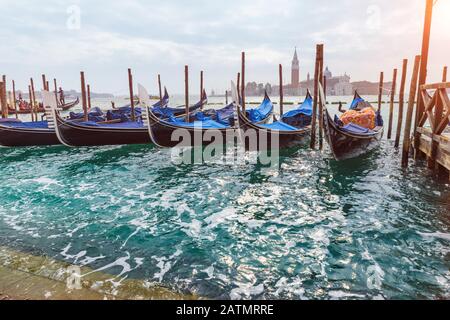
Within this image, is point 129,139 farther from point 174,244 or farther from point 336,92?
point 336,92

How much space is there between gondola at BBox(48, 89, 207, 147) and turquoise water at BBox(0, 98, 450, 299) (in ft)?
11.0

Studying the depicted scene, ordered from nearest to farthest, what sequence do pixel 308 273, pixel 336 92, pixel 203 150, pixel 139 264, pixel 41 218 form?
pixel 308 273 < pixel 139 264 < pixel 41 218 < pixel 203 150 < pixel 336 92

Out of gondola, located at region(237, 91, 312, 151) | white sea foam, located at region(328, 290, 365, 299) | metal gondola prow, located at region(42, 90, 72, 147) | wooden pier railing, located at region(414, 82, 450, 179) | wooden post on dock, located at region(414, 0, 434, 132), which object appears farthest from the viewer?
gondola, located at region(237, 91, 312, 151)

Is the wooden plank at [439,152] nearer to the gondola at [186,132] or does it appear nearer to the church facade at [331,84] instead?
the gondola at [186,132]

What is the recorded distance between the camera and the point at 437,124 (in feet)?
20.8

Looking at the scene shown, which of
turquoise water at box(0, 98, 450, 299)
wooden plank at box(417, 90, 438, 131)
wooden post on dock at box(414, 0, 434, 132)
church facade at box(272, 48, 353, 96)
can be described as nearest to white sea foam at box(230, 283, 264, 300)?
turquoise water at box(0, 98, 450, 299)

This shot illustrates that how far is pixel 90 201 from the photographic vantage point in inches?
248

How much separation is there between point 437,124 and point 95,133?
38.2 ft

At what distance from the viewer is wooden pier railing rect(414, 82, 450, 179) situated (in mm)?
5859

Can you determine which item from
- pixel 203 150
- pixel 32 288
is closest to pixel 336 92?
pixel 203 150

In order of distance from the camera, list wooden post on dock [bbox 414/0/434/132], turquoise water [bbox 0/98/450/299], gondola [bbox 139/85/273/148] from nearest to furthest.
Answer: turquoise water [bbox 0/98/450/299] → wooden post on dock [bbox 414/0/434/132] → gondola [bbox 139/85/273/148]

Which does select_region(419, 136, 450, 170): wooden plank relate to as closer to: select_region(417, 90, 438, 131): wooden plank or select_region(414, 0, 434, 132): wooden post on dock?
select_region(417, 90, 438, 131): wooden plank
